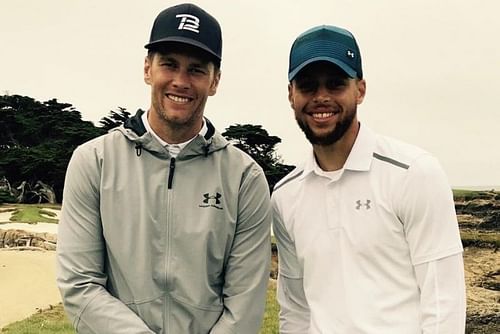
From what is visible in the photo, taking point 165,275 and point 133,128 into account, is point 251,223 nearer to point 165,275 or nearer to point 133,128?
point 165,275

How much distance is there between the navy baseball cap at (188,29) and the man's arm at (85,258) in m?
0.61

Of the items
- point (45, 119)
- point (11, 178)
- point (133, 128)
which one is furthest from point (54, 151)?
point (133, 128)

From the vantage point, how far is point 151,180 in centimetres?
272

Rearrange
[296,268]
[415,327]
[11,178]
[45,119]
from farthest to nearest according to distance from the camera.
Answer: [45,119] < [11,178] < [296,268] < [415,327]

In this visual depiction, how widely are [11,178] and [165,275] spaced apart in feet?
118

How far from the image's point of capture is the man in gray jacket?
2.66m

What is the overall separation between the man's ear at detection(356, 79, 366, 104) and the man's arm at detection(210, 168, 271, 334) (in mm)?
568

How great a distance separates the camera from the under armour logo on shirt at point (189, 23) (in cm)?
272

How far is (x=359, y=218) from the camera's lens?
2.66m

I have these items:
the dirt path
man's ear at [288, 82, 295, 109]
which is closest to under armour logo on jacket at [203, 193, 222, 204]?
man's ear at [288, 82, 295, 109]

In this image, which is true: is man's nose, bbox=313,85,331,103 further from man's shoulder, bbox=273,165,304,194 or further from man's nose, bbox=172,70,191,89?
man's nose, bbox=172,70,191,89

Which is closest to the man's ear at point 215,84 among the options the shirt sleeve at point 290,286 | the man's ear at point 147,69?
the man's ear at point 147,69

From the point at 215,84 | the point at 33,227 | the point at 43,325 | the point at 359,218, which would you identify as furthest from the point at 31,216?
the point at 359,218

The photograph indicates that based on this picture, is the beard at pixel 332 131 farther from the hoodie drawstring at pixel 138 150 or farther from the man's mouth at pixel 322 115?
the hoodie drawstring at pixel 138 150
